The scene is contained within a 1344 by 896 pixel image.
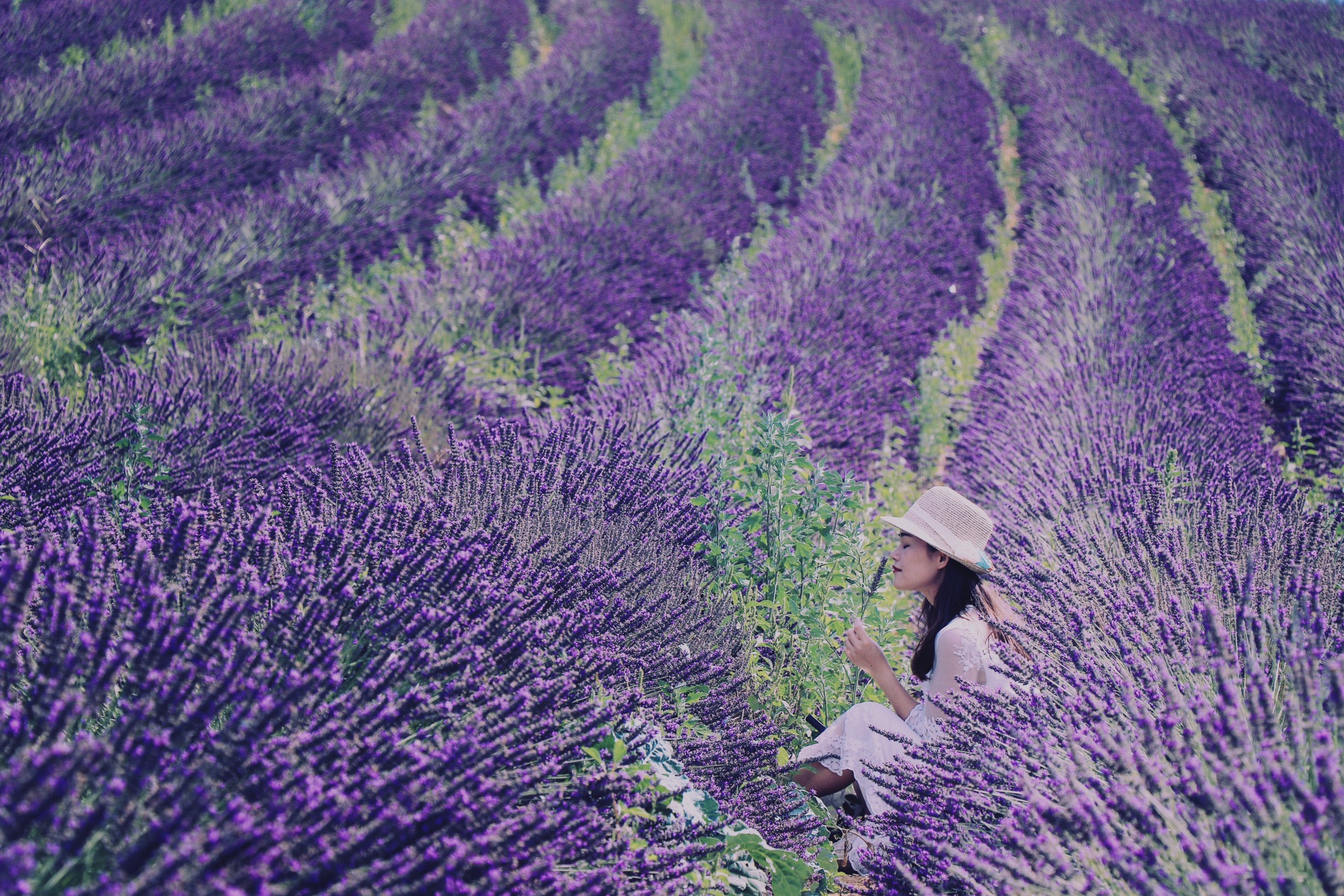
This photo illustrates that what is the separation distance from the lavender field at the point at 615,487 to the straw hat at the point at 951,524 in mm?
164

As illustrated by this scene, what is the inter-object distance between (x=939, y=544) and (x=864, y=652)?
38 centimetres

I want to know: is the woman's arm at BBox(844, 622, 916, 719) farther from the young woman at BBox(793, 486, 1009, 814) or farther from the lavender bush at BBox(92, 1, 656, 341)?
the lavender bush at BBox(92, 1, 656, 341)

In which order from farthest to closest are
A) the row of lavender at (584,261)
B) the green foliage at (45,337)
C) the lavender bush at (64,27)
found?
the lavender bush at (64,27) → the row of lavender at (584,261) → the green foliage at (45,337)

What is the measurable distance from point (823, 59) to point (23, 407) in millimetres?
13289

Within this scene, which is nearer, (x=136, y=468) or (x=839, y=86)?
(x=136, y=468)

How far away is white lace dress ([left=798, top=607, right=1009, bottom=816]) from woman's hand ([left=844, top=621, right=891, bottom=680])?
4.6 inches

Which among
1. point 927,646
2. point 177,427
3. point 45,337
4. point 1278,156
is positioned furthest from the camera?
point 1278,156

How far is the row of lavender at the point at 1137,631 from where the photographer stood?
55.7 inches

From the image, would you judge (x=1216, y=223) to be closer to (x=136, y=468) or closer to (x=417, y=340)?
(x=417, y=340)

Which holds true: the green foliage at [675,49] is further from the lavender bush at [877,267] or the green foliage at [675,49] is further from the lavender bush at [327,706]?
the lavender bush at [327,706]

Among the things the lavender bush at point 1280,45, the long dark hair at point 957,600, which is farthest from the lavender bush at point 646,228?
the lavender bush at point 1280,45

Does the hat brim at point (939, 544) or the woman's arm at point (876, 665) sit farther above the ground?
the hat brim at point (939, 544)

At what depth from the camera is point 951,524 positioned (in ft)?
9.30

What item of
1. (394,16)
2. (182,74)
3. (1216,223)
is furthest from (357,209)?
(394,16)
